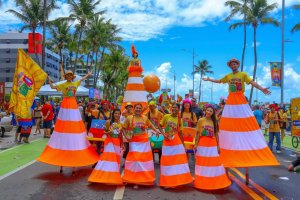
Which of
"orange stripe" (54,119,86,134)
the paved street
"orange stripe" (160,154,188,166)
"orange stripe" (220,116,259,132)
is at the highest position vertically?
"orange stripe" (220,116,259,132)

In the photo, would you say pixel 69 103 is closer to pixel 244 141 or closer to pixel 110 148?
pixel 110 148

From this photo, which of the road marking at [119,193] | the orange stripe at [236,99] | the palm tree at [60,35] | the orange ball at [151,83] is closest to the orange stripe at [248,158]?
the orange stripe at [236,99]

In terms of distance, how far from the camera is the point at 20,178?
824 cm

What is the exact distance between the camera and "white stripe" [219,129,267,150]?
743 cm

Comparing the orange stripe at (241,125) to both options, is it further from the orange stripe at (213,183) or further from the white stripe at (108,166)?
the white stripe at (108,166)

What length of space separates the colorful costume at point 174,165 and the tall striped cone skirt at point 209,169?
281 mm

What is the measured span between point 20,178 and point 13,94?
4.63 meters

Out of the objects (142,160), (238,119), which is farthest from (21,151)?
(238,119)

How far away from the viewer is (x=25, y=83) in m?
11.9

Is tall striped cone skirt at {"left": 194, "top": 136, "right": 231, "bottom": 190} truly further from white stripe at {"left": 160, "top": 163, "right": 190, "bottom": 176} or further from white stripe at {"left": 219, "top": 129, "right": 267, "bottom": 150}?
white stripe at {"left": 219, "top": 129, "right": 267, "bottom": 150}

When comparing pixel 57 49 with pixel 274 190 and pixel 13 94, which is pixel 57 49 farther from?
pixel 274 190

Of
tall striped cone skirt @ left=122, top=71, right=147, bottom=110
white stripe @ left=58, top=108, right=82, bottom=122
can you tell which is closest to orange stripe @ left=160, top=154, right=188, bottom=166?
white stripe @ left=58, top=108, right=82, bottom=122

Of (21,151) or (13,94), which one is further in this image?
(21,151)

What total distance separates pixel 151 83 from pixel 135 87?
0.68 meters
